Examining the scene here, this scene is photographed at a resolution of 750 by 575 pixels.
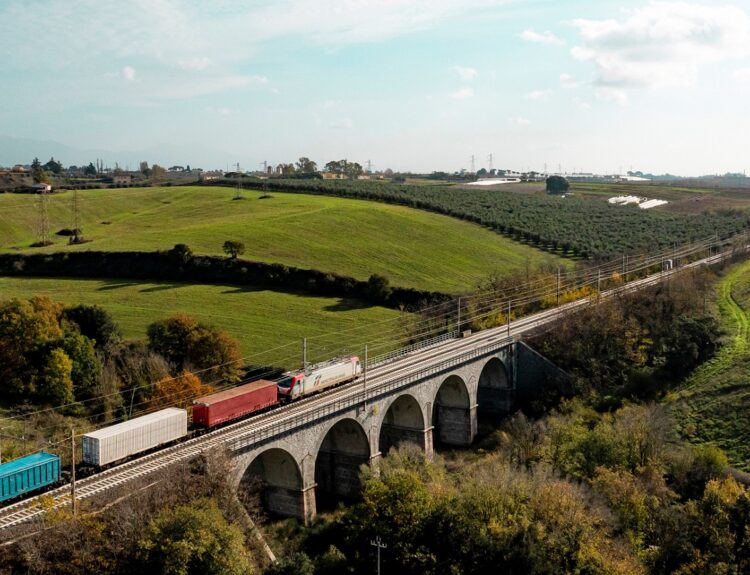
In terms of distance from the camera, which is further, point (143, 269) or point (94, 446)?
point (143, 269)

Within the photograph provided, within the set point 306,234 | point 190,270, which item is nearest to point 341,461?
point 190,270

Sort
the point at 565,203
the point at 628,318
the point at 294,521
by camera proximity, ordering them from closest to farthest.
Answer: the point at 294,521 → the point at 628,318 → the point at 565,203

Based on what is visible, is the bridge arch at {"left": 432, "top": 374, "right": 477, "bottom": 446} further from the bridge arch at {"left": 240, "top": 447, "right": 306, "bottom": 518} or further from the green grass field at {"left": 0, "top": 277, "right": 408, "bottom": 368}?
the bridge arch at {"left": 240, "top": 447, "right": 306, "bottom": 518}

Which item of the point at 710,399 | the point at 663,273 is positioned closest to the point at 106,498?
the point at 710,399

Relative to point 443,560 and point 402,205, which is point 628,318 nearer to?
point 443,560

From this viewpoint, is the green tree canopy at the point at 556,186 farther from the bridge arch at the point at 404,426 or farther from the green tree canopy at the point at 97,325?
the green tree canopy at the point at 97,325

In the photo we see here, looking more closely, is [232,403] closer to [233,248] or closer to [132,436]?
[132,436]
